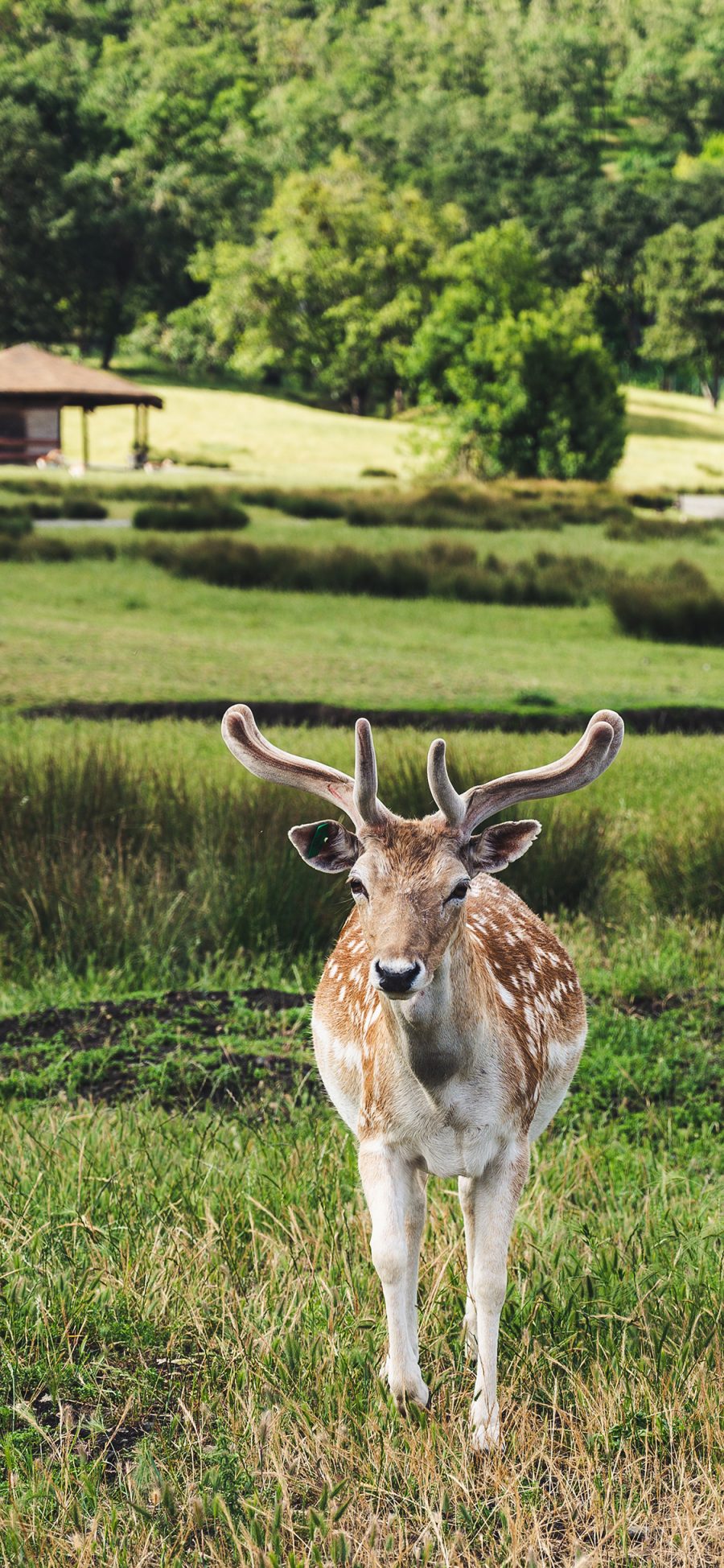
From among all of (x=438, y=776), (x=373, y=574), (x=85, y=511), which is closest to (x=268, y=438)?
(x=85, y=511)

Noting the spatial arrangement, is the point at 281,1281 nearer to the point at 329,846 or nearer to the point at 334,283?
the point at 329,846

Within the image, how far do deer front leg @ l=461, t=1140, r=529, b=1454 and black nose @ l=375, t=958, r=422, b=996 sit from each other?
0.52 metres

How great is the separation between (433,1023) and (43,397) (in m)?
38.8

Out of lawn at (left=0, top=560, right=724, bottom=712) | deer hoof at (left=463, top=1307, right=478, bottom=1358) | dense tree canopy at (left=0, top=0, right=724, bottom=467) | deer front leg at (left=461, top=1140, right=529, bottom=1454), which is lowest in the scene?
lawn at (left=0, top=560, right=724, bottom=712)

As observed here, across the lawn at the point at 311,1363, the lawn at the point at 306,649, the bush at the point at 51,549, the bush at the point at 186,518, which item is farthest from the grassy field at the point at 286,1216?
→ the bush at the point at 186,518

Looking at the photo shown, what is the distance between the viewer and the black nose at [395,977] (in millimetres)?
1846

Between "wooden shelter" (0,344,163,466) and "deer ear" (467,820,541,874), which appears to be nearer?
"deer ear" (467,820,541,874)

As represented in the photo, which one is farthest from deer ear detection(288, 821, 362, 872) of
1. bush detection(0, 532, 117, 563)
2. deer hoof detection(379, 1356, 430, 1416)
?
bush detection(0, 532, 117, 563)

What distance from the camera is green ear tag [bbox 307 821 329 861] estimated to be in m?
2.11

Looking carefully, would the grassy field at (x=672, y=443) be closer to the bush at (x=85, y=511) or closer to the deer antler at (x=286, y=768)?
the bush at (x=85, y=511)

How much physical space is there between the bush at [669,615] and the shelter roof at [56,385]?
22329mm

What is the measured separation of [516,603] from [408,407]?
131 feet

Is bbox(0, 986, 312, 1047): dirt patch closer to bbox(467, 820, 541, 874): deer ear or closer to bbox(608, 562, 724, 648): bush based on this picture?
bbox(467, 820, 541, 874): deer ear

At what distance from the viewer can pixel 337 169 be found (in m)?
62.0
